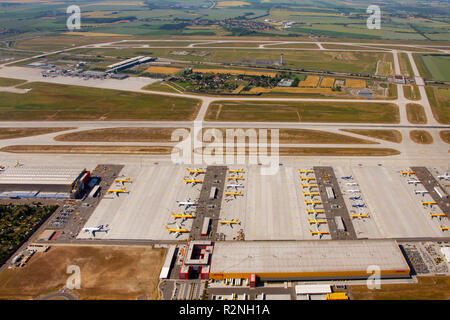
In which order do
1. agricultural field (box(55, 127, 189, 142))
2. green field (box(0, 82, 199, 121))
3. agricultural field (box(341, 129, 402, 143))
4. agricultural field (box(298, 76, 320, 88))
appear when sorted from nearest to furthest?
agricultural field (box(341, 129, 402, 143))
agricultural field (box(55, 127, 189, 142))
green field (box(0, 82, 199, 121))
agricultural field (box(298, 76, 320, 88))

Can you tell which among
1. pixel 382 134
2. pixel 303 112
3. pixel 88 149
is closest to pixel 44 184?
pixel 88 149

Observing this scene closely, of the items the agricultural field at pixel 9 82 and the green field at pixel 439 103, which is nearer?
the green field at pixel 439 103

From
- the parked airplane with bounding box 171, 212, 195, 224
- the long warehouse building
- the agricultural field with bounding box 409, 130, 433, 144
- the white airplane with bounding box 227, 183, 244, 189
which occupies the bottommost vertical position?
the long warehouse building

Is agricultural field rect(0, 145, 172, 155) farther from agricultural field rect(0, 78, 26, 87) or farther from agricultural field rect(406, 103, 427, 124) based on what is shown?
agricultural field rect(406, 103, 427, 124)

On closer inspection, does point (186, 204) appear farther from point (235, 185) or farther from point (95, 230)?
point (95, 230)

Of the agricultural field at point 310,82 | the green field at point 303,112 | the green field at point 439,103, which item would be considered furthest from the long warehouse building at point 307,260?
the agricultural field at point 310,82

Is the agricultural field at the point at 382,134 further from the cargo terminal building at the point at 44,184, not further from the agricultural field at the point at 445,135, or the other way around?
the cargo terminal building at the point at 44,184

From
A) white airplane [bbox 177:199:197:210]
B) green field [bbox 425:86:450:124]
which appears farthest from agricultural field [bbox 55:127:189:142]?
green field [bbox 425:86:450:124]
